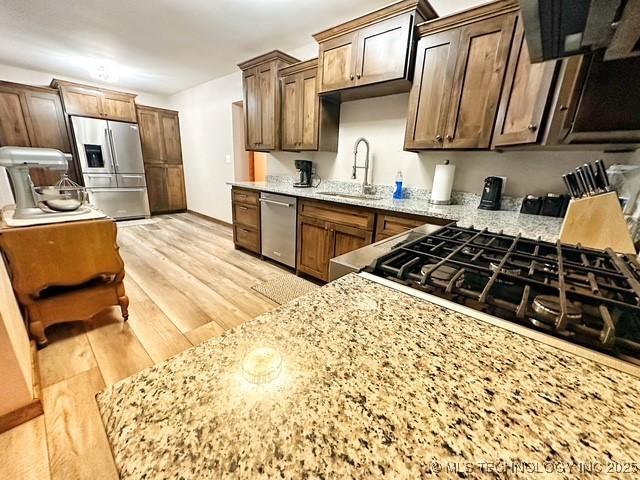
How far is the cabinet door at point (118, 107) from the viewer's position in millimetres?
4371

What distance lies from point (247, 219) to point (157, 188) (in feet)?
10.7

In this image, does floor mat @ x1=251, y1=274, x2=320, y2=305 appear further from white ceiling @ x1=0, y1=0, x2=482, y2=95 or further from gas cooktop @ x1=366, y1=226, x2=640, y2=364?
white ceiling @ x1=0, y1=0, x2=482, y2=95

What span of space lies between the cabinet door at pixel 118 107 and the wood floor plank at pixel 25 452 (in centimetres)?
496

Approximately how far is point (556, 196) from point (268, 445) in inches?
86.5

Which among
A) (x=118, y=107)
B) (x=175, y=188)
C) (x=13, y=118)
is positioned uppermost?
(x=118, y=107)

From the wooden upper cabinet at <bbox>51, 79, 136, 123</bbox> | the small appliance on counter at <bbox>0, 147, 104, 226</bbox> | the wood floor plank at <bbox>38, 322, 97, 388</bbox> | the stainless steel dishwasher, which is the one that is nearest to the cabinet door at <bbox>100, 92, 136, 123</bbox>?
the wooden upper cabinet at <bbox>51, 79, 136, 123</bbox>

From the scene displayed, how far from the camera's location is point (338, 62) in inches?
88.7

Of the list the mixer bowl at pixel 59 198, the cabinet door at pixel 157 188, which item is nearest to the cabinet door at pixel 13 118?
the cabinet door at pixel 157 188

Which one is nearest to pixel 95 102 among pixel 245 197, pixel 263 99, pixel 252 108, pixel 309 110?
pixel 252 108

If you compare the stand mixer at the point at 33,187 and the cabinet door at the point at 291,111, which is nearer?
the stand mixer at the point at 33,187

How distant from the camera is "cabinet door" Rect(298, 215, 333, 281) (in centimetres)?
241

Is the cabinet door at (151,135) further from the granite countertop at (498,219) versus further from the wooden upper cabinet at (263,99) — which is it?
the granite countertop at (498,219)

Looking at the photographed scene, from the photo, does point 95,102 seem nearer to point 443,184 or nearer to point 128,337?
point 128,337

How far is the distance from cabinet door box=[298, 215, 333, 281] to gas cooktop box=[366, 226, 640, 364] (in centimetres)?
148
